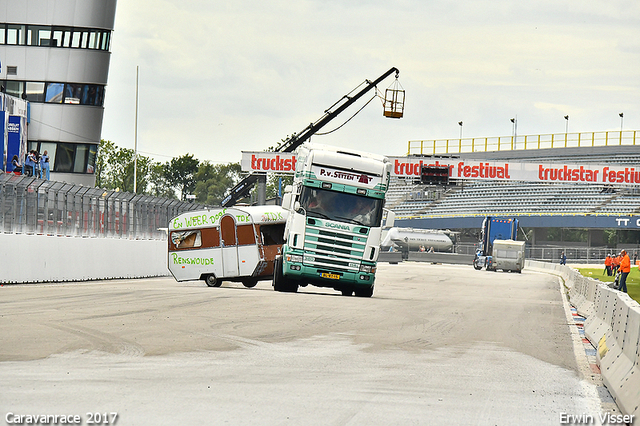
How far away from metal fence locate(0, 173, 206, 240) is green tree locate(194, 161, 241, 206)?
336 ft

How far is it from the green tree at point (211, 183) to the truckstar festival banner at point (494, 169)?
81.9 m

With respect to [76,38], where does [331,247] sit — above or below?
below

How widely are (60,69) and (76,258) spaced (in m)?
25.9

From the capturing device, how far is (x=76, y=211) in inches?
1067

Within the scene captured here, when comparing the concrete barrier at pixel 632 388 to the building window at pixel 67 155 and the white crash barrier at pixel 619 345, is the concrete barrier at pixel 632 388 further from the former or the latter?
the building window at pixel 67 155

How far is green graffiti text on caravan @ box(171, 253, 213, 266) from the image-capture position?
2752cm

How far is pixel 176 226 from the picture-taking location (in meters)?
28.4

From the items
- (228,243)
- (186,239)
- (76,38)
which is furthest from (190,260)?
(76,38)

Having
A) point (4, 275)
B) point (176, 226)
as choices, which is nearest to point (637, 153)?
point (176, 226)

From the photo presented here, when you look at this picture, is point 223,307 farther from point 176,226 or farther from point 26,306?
point 176,226

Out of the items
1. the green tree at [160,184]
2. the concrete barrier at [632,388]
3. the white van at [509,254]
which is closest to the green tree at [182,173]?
the green tree at [160,184]

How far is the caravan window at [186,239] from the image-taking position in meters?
27.7

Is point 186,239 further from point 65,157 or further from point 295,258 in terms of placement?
point 65,157

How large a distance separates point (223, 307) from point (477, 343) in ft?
20.2
